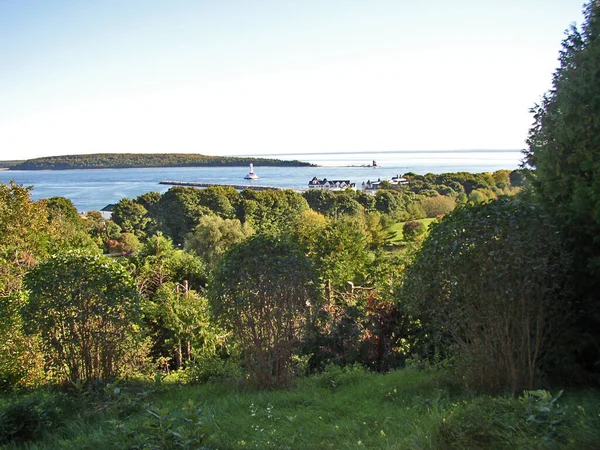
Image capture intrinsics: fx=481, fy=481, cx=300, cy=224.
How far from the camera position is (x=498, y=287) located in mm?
4559

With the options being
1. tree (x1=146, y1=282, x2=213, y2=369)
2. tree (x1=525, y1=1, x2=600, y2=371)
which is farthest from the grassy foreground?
tree (x1=146, y1=282, x2=213, y2=369)

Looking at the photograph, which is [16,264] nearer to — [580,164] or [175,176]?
[580,164]

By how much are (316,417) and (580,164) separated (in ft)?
11.6

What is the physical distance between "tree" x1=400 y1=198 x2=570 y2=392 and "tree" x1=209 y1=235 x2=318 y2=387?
4.42 ft

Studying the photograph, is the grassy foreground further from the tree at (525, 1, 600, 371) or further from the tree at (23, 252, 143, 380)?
the tree at (525, 1, 600, 371)

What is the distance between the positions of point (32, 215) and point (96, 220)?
97.3 ft

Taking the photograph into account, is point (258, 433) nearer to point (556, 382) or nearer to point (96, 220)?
point (556, 382)

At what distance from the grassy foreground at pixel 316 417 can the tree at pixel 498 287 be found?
0.44 meters

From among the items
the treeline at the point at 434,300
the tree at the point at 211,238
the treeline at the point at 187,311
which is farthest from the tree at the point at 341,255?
the tree at the point at 211,238

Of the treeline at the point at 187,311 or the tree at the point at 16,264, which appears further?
the tree at the point at 16,264

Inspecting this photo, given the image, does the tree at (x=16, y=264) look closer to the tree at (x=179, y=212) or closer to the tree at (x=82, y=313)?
the tree at (x=82, y=313)

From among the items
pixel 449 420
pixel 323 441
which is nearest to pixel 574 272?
pixel 449 420

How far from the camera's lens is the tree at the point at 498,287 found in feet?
14.9

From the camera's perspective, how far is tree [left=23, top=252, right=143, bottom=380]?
5645mm
